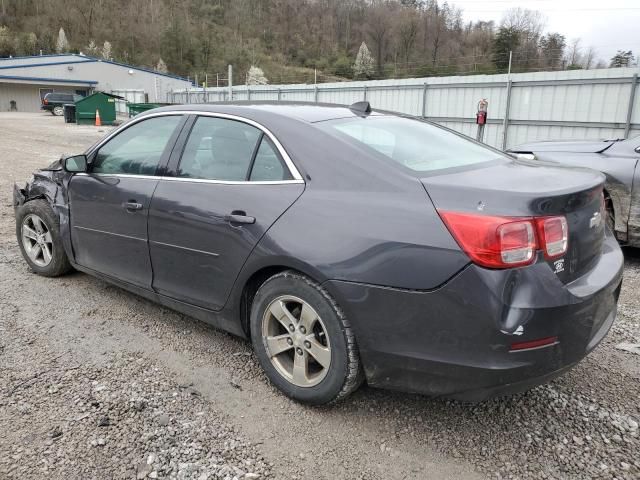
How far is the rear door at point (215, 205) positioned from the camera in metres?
2.75

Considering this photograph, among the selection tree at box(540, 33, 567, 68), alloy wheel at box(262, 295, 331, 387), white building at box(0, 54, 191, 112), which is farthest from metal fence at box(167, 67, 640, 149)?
white building at box(0, 54, 191, 112)

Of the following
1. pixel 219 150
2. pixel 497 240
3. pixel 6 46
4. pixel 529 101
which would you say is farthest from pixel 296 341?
pixel 6 46

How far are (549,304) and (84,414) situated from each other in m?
2.27

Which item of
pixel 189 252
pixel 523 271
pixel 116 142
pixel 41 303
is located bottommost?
pixel 41 303

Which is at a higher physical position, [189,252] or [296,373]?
[189,252]

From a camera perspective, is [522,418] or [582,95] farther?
[582,95]

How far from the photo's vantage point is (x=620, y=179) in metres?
5.14

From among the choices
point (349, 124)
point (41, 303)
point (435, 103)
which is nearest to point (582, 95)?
point (435, 103)

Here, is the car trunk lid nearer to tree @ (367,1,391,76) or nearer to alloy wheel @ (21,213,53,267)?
alloy wheel @ (21,213,53,267)

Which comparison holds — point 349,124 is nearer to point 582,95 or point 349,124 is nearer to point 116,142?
point 116,142

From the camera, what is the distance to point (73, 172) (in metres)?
3.89

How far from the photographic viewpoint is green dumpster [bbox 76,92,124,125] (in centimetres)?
3067

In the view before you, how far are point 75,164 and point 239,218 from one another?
176cm

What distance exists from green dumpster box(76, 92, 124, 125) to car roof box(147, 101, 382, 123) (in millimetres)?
30708
